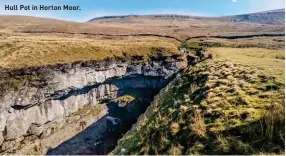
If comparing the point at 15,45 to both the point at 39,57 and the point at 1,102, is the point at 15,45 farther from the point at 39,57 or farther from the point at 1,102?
the point at 1,102

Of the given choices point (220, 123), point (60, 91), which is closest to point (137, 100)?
point (60, 91)

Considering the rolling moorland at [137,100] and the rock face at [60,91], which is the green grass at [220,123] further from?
the rock face at [60,91]

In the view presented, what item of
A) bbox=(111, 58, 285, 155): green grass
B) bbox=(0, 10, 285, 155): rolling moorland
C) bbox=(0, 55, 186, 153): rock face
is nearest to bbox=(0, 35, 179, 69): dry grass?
bbox=(0, 10, 285, 155): rolling moorland

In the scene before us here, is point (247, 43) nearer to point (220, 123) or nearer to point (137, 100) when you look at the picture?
point (137, 100)

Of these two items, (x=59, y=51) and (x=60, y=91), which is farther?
(x=59, y=51)

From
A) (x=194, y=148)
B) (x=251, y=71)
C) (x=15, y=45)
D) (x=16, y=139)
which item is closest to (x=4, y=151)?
(x=16, y=139)

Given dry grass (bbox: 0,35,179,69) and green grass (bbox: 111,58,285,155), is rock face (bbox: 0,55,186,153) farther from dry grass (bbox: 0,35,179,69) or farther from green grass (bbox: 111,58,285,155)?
green grass (bbox: 111,58,285,155)
